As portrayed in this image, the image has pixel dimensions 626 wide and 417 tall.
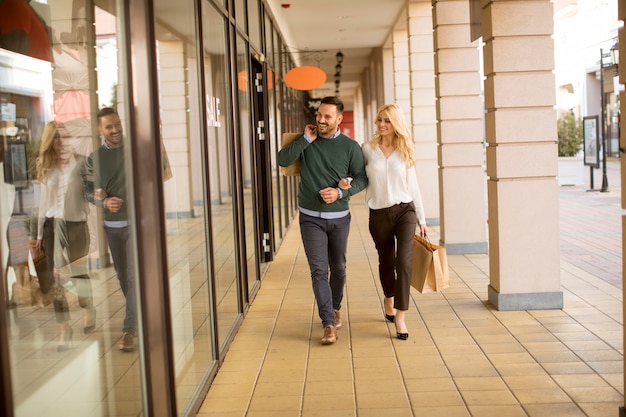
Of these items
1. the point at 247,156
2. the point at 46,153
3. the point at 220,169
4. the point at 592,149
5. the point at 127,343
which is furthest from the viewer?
the point at 592,149

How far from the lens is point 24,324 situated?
2.06 metres

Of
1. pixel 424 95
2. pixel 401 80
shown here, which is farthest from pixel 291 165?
pixel 401 80

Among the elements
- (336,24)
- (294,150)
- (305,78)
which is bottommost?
(294,150)

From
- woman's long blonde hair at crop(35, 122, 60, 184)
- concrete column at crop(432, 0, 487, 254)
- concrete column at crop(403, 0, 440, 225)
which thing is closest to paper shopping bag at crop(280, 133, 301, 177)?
woman's long blonde hair at crop(35, 122, 60, 184)

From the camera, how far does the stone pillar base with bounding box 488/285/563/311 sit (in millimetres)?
6289

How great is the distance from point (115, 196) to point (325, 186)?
2.73m

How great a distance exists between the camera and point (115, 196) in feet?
9.29

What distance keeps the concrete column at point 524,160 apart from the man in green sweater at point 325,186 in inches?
57.3

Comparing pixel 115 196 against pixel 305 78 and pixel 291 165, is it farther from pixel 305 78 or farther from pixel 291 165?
pixel 305 78

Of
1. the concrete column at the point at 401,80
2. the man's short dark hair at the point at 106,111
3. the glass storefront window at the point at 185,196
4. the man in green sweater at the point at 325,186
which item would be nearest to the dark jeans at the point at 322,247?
the man in green sweater at the point at 325,186

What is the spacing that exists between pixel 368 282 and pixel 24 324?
6.00 metres

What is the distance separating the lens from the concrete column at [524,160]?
6.29 m

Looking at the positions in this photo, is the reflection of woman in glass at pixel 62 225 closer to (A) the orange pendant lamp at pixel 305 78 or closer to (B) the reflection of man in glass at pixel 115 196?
(B) the reflection of man in glass at pixel 115 196

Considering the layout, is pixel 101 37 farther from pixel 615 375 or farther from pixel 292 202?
pixel 292 202
